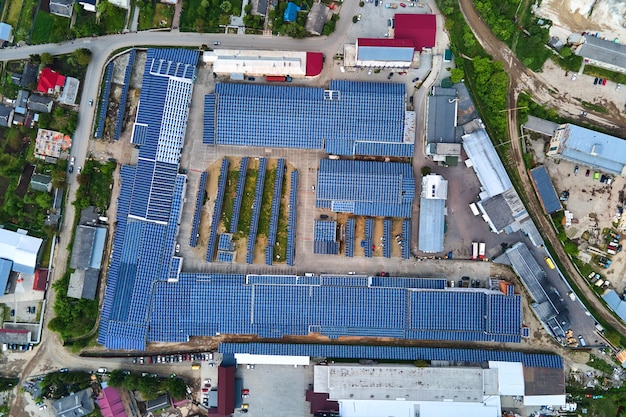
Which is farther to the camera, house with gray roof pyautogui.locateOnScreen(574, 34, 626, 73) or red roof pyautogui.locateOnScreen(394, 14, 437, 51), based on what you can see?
red roof pyautogui.locateOnScreen(394, 14, 437, 51)

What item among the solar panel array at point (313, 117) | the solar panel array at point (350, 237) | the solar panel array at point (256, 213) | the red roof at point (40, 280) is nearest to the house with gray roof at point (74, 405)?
the red roof at point (40, 280)

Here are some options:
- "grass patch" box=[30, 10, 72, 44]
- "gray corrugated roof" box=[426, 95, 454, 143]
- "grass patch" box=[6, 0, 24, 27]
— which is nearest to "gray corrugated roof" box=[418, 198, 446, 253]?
"gray corrugated roof" box=[426, 95, 454, 143]

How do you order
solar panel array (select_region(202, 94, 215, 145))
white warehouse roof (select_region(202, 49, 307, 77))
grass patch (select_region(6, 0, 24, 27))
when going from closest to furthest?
white warehouse roof (select_region(202, 49, 307, 77)), solar panel array (select_region(202, 94, 215, 145)), grass patch (select_region(6, 0, 24, 27))

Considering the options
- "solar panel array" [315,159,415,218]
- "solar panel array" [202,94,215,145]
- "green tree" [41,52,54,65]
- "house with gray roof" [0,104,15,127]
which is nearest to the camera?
"solar panel array" [315,159,415,218]

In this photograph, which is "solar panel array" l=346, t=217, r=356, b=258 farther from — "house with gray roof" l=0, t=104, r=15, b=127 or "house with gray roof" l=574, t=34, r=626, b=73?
"house with gray roof" l=0, t=104, r=15, b=127

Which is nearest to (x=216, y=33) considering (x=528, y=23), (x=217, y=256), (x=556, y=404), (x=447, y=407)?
(x=217, y=256)

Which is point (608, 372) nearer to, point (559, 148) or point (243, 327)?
point (559, 148)

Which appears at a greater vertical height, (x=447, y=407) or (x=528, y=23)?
(x=528, y=23)

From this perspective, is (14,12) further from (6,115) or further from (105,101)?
(105,101)
